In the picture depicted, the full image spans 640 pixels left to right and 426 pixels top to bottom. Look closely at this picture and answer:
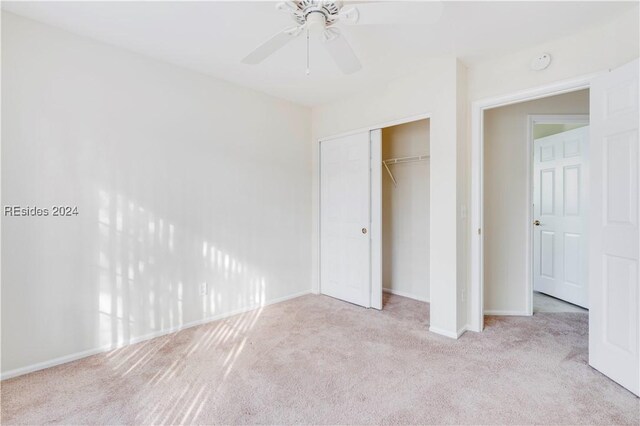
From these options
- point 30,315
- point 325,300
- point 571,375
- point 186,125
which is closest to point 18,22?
point 186,125

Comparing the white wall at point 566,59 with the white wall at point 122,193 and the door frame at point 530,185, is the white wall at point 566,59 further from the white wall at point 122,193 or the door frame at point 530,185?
the white wall at point 122,193

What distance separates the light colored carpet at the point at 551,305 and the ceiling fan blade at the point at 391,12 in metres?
3.25

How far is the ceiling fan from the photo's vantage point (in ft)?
4.91

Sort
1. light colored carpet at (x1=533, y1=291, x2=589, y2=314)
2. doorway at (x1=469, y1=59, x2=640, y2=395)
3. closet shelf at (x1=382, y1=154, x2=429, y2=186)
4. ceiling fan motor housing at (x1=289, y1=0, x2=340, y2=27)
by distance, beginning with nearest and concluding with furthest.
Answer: ceiling fan motor housing at (x1=289, y1=0, x2=340, y2=27) → doorway at (x1=469, y1=59, x2=640, y2=395) → light colored carpet at (x1=533, y1=291, x2=589, y2=314) → closet shelf at (x1=382, y1=154, x2=429, y2=186)

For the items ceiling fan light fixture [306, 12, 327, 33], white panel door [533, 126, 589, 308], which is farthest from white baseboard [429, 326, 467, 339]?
ceiling fan light fixture [306, 12, 327, 33]

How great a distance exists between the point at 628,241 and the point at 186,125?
346cm

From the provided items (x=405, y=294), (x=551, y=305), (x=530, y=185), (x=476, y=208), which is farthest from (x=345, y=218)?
(x=551, y=305)

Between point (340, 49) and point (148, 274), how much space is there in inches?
92.2

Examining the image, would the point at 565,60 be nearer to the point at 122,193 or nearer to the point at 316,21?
the point at 316,21

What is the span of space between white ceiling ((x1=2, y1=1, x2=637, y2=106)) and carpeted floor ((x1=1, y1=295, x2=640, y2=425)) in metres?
2.16

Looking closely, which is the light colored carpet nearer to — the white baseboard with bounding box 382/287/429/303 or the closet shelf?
the white baseboard with bounding box 382/287/429/303

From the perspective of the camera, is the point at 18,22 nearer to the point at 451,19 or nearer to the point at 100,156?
the point at 100,156

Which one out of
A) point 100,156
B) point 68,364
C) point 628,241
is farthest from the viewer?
point 100,156

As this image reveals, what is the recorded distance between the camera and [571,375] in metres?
2.10
